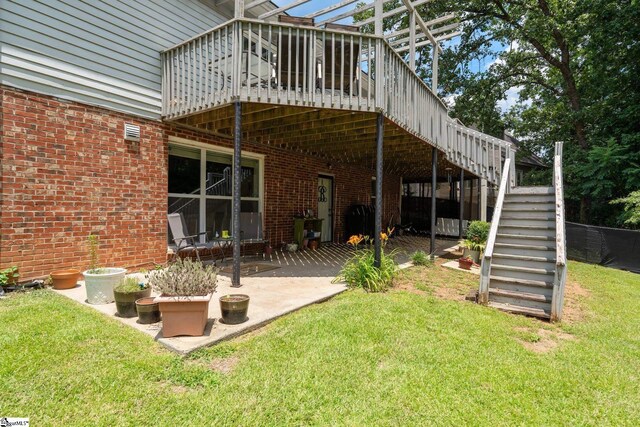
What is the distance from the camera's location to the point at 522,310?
14.3 ft

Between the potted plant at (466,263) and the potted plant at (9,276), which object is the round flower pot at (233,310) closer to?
the potted plant at (9,276)

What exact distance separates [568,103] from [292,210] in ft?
43.8

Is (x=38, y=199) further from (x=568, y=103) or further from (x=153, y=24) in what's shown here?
(x=568, y=103)

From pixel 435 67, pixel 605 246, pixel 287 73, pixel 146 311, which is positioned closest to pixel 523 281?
pixel 287 73

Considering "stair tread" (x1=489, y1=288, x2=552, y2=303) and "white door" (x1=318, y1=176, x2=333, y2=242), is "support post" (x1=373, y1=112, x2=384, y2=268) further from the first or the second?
"white door" (x1=318, y1=176, x2=333, y2=242)

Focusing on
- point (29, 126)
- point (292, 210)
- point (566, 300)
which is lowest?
point (566, 300)

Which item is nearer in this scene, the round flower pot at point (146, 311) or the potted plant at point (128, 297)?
the round flower pot at point (146, 311)

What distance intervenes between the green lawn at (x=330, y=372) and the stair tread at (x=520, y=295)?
0.56 metres

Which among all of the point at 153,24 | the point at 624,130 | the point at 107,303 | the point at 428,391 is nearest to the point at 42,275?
the point at 107,303

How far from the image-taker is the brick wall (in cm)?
414

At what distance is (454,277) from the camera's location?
6.24 m

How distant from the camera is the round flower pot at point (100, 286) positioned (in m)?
3.87

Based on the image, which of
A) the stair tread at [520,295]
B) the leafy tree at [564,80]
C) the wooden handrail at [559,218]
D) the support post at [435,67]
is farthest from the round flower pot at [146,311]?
the leafy tree at [564,80]

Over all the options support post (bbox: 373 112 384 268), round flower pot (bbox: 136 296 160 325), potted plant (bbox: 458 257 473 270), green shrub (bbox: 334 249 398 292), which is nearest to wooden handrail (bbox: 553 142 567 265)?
potted plant (bbox: 458 257 473 270)
